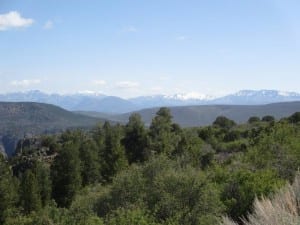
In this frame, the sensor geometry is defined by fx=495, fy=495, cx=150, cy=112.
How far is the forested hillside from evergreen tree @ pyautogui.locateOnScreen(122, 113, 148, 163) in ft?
0.55

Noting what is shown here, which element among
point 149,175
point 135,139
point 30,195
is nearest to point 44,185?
point 30,195

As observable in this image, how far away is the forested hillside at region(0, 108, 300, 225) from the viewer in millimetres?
26500

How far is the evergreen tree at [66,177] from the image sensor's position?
227 ft

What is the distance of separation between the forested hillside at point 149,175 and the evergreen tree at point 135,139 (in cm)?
17

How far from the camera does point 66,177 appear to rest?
7000 cm

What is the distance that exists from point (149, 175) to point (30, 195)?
103ft

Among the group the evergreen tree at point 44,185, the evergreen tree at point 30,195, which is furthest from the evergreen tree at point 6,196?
the evergreen tree at point 44,185

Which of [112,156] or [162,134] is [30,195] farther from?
[162,134]

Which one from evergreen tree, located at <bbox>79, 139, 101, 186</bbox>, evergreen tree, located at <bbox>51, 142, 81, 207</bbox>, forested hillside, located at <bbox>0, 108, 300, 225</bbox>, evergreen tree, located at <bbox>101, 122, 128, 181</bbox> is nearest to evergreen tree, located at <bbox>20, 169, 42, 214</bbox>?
forested hillside, located at <bbox>0, 108, 300, 225</bbox>

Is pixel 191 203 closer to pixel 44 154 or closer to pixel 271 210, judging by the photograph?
pixel 271 210

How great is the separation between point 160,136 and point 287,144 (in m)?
41.1

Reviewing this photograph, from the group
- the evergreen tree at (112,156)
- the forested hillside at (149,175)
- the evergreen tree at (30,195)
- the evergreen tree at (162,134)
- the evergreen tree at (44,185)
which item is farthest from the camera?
the evergreen tree at (162,134)

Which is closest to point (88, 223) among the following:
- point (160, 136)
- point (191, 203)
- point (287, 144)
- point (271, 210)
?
point (191, 203)

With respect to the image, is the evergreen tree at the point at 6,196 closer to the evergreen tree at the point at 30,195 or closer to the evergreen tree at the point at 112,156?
the evergreen tree at the point at 30,195
